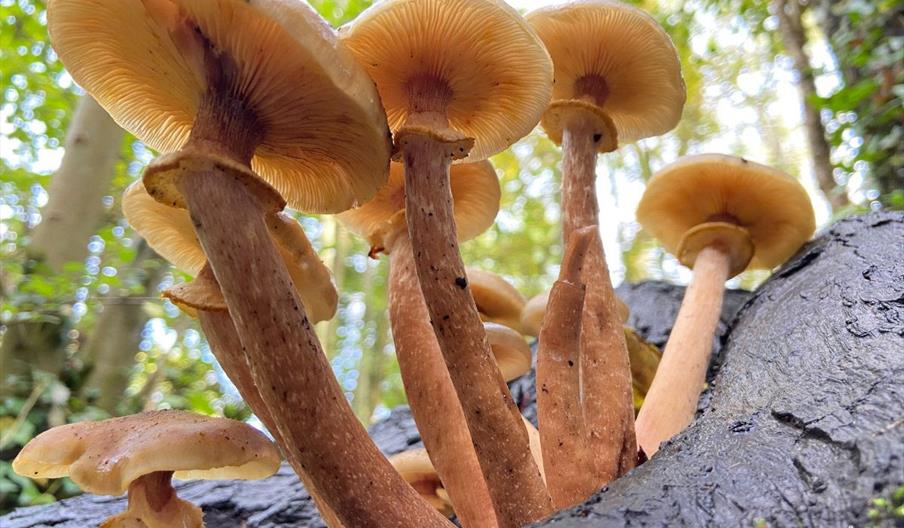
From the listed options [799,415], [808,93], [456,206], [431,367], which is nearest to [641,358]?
[456,206]

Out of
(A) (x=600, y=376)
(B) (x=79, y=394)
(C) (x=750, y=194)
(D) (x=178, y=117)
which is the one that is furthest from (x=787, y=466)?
(B) (x=79, y=394)

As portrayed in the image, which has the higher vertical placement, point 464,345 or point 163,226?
point 163,226

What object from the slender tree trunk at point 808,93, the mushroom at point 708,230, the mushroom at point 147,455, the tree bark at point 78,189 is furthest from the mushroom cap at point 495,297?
the tree bark at point 78,189

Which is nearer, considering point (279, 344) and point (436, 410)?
point (279, 344)

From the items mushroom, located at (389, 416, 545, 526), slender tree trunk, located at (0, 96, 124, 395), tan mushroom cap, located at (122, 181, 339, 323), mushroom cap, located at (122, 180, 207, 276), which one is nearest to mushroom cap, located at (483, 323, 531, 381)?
mushroom, located at (389, 416, 545, 526)

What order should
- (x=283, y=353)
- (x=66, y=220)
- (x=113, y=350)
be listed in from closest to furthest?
(x=283, y=353)
(x=66, y=220)
(x=113, y=350)

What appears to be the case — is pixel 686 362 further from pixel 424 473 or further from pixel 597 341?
pixel 424 473

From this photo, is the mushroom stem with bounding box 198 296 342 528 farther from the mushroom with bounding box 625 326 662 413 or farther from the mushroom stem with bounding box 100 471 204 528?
the mushroom with bounding box 625 326 662 413

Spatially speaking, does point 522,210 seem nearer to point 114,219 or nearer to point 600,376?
point 114,219
